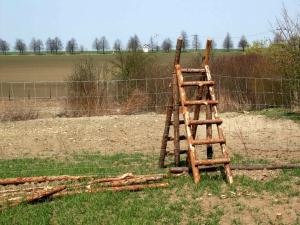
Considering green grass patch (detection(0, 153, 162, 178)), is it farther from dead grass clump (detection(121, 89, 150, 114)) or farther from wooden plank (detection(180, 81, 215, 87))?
dead grass clump (detection(121, 89, 150, 114))

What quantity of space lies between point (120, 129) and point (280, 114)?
17.9ft

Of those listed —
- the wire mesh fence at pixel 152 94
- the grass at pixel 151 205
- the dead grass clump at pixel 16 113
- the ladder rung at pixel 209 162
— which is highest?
the wire mesh fence at pixel 152 94

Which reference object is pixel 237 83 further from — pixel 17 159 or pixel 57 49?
pixel 57 49

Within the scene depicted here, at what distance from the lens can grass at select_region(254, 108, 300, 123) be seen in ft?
53.0

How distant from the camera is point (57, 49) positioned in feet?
343

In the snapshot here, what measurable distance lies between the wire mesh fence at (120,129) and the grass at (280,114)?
287mm

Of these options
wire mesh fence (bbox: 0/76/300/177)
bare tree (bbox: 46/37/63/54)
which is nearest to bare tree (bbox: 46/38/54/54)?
bare tree (bbox: 46/37/63/54)

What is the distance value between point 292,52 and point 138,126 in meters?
6.11

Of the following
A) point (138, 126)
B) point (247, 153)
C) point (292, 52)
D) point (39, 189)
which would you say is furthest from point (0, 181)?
point (292, 52)

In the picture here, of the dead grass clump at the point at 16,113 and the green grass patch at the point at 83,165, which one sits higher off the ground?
the dead grass clump at the point at 16,113

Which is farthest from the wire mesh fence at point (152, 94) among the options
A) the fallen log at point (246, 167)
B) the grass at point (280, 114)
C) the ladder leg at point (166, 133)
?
the fallen log at point (246, 167)

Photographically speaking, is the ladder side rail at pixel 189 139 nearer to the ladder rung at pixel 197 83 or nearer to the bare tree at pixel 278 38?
the ladder rung at pixel 197 83

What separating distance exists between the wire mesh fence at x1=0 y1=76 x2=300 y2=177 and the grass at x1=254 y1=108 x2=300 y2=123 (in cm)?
29

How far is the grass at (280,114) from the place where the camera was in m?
16.1
